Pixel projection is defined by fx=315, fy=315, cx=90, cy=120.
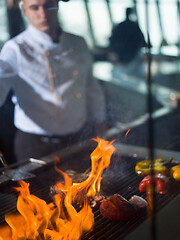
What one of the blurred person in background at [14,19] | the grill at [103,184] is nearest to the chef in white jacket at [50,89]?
the blurred person in background at [14,19]

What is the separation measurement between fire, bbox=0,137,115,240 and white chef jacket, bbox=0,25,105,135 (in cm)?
98

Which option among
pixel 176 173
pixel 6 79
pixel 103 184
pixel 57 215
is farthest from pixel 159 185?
pixel 6 79

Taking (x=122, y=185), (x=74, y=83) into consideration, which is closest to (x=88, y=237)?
(x=122, y=185)

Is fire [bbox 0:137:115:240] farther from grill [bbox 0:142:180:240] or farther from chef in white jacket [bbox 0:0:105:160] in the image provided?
chef in white jacket [bbox 0:0:105:160]

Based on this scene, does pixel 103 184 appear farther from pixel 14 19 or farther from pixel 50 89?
pixel 14 19

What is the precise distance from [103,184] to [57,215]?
0.39 meters

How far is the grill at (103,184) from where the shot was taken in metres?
1.23

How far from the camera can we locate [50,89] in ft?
8.21

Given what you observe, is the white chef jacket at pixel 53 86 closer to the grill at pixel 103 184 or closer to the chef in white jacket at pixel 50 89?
the chef in white jacket at pixel 50 89

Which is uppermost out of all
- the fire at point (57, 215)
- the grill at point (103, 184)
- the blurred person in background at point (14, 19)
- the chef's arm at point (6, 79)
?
the blurred person in background at point (14, 19)

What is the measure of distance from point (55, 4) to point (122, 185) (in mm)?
1130

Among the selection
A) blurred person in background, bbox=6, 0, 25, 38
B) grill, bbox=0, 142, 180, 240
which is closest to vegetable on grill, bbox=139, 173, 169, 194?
grill, bbox=0, 142, 180, 240

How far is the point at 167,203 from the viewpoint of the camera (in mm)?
1318

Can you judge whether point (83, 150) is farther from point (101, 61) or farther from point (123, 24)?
point (101, 61)
